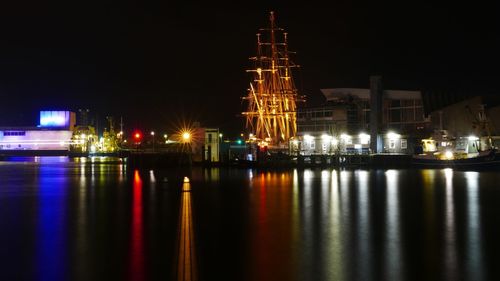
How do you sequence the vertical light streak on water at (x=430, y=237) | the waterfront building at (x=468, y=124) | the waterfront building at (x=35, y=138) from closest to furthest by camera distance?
the vertical light streak on water at (x=430, y=237) < the waterfront building at (x=468, y=124) < the waterfront building at (x=35, y=138)

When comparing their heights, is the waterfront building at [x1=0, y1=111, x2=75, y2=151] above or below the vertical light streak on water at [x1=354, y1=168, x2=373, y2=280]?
above

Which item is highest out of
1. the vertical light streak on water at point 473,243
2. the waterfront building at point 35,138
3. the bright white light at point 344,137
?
the waterfront building at point 35,138

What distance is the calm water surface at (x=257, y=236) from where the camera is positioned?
10.5 metres

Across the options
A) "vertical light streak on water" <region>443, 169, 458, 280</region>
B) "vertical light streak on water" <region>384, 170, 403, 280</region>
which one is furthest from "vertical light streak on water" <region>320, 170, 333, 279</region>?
"vertical light streak on water" <region>443, 169, 458, 280</region>

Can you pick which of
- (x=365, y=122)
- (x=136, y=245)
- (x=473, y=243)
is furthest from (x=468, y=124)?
(x=136, y=245)

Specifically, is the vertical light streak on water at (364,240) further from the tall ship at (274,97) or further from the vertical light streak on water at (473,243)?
the tall ship at (274,97)

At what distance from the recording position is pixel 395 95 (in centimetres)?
6844

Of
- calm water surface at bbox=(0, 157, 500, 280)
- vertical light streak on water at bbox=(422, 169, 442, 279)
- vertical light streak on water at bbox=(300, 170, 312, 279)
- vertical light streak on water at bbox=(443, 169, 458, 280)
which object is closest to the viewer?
vertical light streak on water at bbox=(443, 169, 458, 280)

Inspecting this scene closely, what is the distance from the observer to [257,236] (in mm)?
14250

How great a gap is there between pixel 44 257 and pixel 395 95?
6108 centimetres

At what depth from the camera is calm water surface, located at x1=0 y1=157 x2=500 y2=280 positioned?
10.5 m

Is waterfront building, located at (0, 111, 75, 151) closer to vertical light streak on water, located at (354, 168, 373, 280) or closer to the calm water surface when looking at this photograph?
the calm water surface

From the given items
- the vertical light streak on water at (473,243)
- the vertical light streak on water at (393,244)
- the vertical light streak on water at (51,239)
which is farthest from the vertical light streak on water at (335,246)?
the vertical light streak on water at (51,239)

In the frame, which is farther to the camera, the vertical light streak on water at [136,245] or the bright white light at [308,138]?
the bright white light at [308,138]
